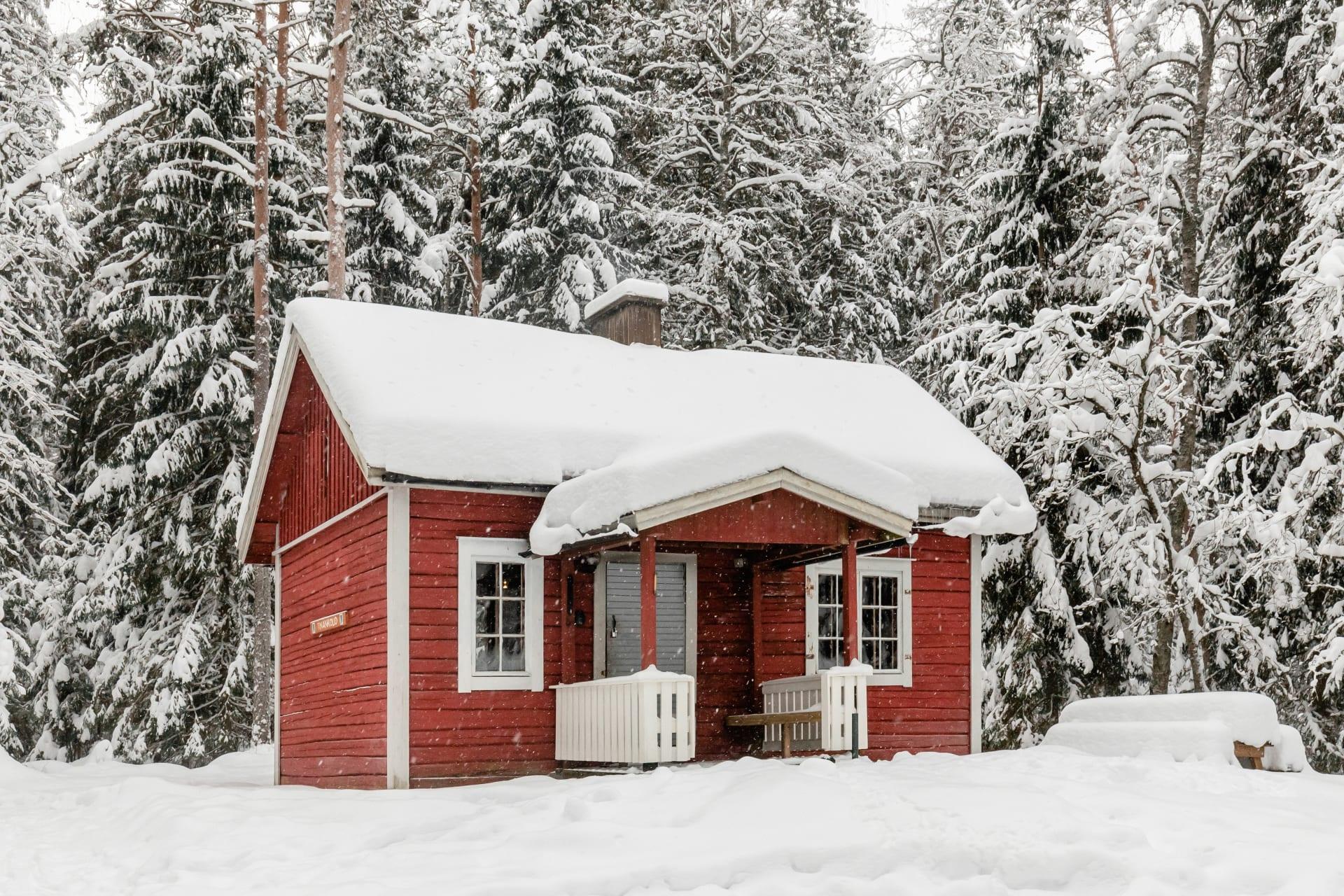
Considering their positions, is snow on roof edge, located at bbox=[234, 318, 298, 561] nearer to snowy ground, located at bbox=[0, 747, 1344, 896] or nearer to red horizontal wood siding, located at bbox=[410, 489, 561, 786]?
red horizontal wood siding, located at bbox=[410, 489, 561, 786]

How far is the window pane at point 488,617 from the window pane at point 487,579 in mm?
92

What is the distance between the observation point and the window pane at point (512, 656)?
43.3ft

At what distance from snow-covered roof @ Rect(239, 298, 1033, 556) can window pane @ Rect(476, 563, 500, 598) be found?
2.67 feet

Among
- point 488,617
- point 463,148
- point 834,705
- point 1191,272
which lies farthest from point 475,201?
point 834,705

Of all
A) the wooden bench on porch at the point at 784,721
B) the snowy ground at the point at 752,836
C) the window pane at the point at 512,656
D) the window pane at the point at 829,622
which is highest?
the window pane at the point at 829,622

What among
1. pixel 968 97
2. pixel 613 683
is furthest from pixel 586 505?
pixel 968 97

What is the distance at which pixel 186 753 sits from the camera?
2181 cm

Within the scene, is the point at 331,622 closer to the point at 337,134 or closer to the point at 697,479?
the point at 697,479

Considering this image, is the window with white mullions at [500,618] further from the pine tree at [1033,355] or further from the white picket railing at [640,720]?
the pine tree at [1033,355]

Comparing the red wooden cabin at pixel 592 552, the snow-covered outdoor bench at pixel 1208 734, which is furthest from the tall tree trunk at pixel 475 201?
the snow-covered outdoor bench at pixel 1208 734

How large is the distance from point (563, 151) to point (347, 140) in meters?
4.33

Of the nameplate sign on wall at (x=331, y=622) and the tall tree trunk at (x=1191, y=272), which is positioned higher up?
the tall tree trunk at (x=1191, y=272)

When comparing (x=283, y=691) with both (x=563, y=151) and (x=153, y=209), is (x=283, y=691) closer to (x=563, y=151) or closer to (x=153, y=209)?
(x=153, y=209)

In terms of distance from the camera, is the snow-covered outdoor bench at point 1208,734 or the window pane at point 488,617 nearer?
the snow-covered outdoor bench at point 1208,734
